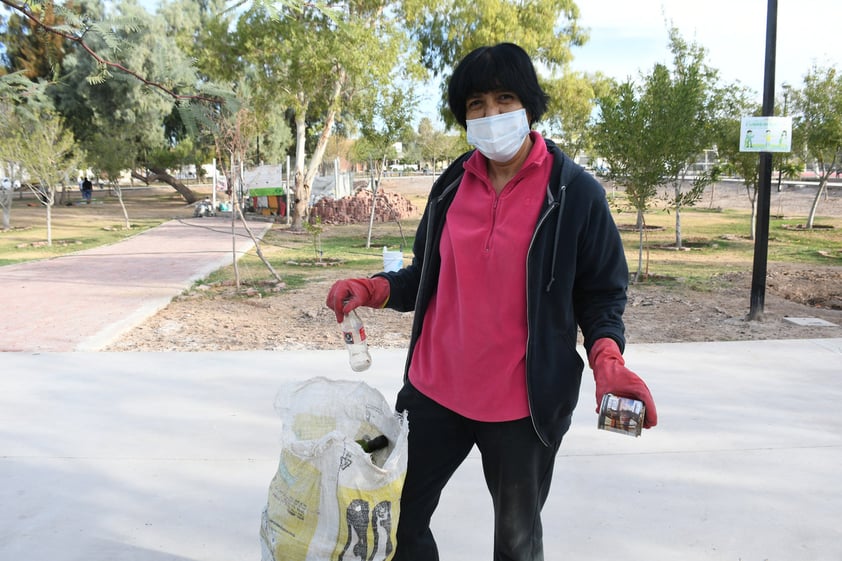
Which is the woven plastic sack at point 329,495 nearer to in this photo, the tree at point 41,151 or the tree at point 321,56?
the tree at point 321,56

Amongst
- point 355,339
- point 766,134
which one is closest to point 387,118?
point 766,134

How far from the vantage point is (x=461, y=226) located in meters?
1.93

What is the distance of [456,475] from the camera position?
3309 mm

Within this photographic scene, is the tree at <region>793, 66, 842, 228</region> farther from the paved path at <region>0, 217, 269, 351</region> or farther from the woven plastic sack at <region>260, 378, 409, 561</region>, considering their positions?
the woven plastic sack at <region>260, 378, 409, 561</region>

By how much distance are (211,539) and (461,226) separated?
1679 mm

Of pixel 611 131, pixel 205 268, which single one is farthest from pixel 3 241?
pixel 611 131

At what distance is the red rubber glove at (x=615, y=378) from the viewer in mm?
1678

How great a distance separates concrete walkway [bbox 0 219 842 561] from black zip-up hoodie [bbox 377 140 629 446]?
42.4 inches

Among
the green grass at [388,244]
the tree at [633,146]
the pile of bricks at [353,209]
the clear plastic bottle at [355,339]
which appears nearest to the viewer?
the clear plastic bottle at [355,339]

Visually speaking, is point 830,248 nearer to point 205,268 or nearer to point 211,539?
point 205,268

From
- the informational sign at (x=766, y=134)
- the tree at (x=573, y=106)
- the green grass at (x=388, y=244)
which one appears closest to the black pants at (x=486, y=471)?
the informational sign at (x=766, y=134)

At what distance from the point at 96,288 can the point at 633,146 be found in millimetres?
7936

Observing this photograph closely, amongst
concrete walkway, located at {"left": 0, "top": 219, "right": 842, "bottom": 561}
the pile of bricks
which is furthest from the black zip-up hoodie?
the pile of bricks

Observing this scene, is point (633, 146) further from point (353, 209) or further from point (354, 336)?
point (353, 209)
